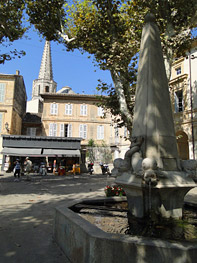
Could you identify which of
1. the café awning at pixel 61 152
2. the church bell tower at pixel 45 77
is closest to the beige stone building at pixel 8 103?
the café awning at pixel 61 152

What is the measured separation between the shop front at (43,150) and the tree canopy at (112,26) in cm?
1343

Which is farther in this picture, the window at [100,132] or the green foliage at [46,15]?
the window at [100,132]

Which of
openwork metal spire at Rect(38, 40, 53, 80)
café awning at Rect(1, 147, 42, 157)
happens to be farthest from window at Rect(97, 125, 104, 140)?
openwork metal spire at Rect(38, 40, 53, 80)

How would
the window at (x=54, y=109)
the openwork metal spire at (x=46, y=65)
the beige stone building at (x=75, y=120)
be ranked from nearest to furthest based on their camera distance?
the beige stone building at (x=75, y=120) → the window at (x=54, y=109) → the openwork metal spire at (x=46, y=65)

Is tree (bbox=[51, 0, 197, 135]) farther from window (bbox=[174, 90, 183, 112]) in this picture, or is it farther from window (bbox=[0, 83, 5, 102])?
window (bbox=[0, 83, 5, 102])

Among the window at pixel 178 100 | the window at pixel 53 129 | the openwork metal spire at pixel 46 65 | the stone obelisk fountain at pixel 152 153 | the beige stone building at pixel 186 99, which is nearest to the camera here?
the stone obelisk fountain at pixel 152 153

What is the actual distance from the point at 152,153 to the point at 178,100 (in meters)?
16.8

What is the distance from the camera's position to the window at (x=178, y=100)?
A: 18.6 m

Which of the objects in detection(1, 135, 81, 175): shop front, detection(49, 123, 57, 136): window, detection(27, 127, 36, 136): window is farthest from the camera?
detection(27, 127, 36, 136): window

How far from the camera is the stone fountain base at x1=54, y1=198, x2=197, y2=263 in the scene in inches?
78.5

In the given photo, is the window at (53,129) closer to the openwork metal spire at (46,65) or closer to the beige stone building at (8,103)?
the beige stone building at (8,103)

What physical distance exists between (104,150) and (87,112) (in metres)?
6.20

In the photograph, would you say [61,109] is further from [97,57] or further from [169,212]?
[169,212]

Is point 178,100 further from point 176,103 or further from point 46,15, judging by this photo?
point 46,15
